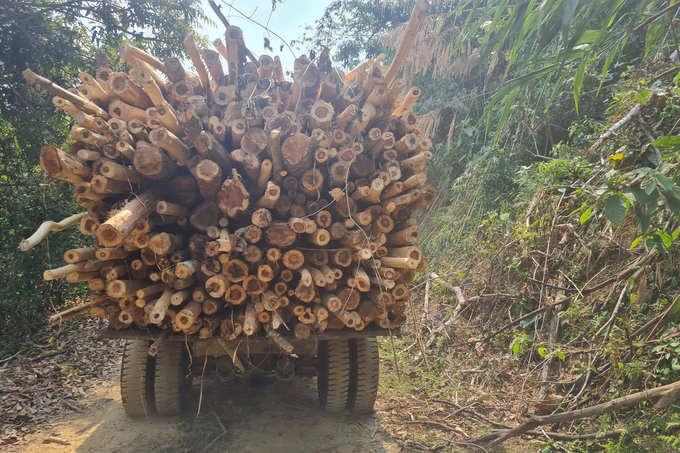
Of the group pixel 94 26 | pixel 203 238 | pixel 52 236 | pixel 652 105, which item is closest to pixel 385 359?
pixel 203 238

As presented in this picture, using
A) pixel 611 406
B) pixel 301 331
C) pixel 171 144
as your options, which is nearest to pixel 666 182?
pixel 611 406

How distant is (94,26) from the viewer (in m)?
5.47

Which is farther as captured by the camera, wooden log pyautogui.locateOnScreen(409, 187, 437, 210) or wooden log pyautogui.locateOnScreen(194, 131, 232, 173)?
wooden log pyautogui.locateOnScreen(409, 187, 437, 210)

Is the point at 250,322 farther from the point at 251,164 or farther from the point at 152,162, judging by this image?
the point at 152,162

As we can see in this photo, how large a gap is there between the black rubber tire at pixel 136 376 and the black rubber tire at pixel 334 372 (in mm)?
1392

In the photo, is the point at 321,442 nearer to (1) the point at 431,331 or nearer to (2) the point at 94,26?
(1) the point at 431,331

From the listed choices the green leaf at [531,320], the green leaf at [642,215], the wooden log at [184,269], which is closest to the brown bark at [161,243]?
the wooden log at [184,269]

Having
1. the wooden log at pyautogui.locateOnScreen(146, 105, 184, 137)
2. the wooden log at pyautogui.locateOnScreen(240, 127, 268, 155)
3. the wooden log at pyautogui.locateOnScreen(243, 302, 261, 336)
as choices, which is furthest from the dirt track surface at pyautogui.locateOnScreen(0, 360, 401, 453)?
the wooden log at pyautogui.locateOnScreen(146, 105, 184, 137)

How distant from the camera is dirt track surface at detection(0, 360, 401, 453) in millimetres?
2873

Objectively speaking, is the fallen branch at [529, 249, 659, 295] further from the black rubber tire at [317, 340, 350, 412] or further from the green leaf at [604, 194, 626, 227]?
the black rubber tire at [317, 340, 350, 412]

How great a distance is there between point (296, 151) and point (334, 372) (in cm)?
180

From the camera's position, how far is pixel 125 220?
2143mm

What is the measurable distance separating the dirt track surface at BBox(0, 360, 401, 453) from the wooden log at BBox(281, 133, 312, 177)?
6.78 feet

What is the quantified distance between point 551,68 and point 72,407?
4596mm
